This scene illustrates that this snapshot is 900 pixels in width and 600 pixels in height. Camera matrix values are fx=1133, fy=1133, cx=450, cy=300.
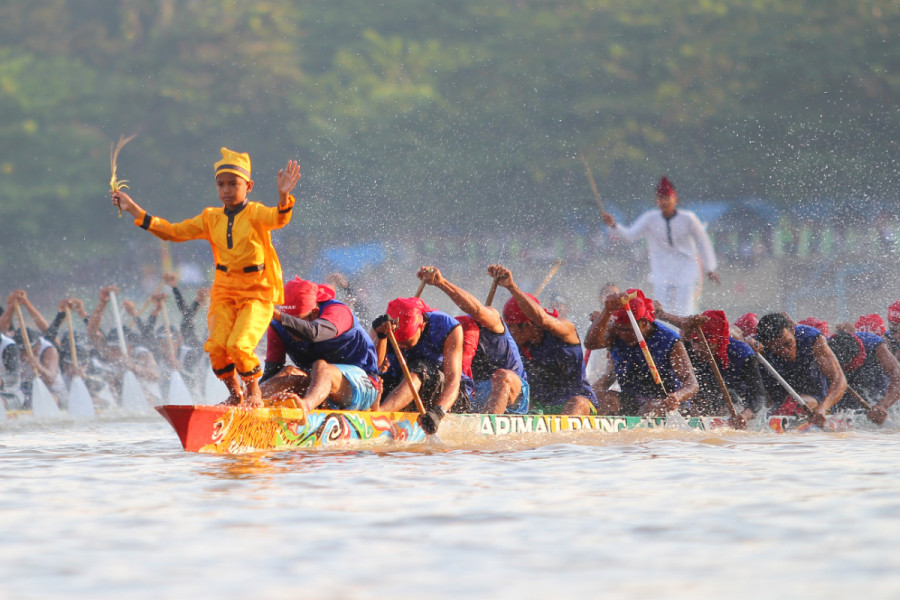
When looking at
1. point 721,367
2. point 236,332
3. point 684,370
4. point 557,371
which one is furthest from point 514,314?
point 236,332

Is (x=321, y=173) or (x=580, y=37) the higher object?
(x=580, y=37)

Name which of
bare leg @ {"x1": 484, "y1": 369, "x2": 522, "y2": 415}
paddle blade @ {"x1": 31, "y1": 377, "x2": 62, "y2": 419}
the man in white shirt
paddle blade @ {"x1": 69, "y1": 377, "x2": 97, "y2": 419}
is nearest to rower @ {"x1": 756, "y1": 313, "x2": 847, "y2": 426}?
bare leg @ {"x1": 484, "y1": 369, "x2": 522, "y2": 415}

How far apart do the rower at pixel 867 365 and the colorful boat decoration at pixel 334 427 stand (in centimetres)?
283

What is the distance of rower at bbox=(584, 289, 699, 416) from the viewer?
8.04 metres

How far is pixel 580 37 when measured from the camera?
23.3m

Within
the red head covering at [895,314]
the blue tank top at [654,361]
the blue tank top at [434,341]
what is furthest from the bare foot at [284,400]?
the red head covering at [895,314]

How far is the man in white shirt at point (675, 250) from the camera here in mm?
12445

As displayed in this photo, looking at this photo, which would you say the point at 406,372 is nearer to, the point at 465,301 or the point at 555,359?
the point at 465,301

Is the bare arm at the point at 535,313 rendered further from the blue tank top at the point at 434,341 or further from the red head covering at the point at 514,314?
the blue tank top at the point at 434,341

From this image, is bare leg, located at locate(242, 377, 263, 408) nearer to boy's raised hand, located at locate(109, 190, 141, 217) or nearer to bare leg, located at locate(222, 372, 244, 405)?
bare leg, located at locate(222, 372, 244, 405)

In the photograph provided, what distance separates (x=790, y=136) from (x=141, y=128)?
515 inches

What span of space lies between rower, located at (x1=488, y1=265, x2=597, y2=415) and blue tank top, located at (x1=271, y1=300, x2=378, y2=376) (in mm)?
1185

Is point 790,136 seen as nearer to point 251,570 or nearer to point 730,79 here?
point 730,79

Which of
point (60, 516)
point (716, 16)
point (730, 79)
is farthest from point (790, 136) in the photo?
point (60, 516)
